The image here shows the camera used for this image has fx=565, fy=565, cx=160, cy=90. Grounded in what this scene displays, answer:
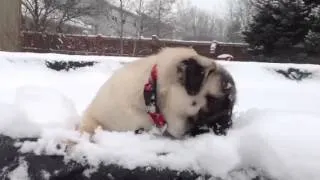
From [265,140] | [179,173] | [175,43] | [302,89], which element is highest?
[265,140]

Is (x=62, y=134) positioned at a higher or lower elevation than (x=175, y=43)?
higher

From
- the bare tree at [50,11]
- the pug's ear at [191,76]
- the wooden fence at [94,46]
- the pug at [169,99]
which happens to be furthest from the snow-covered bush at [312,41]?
the pug's ear at [191,76]

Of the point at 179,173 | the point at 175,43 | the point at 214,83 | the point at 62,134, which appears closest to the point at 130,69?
the point at 214,83

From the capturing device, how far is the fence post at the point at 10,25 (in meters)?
16.8

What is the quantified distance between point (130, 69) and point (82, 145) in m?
0.78

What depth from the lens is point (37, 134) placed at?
1.94 meters

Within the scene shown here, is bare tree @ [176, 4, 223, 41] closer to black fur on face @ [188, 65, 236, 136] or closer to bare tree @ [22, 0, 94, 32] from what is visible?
bare tree @ [22, 0, 94, 32]

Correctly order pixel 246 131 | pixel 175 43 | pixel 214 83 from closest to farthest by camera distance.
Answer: pixel 246 131 → pixel 214 83 → pixel 175 43

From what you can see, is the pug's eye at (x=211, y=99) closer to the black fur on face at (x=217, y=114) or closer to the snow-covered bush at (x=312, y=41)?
the black fur on face at (x=217, y=114)

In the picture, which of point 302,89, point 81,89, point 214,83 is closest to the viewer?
point 214,83

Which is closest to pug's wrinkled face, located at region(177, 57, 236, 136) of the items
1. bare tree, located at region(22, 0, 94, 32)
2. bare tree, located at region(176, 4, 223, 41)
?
bare tree, located at region(22, 0, 94, 32)

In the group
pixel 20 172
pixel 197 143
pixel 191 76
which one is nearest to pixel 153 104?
pixel 191 76

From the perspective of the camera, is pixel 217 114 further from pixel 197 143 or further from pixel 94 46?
pixel 94 46

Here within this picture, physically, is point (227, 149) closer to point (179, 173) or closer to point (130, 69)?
point (179, 173)
